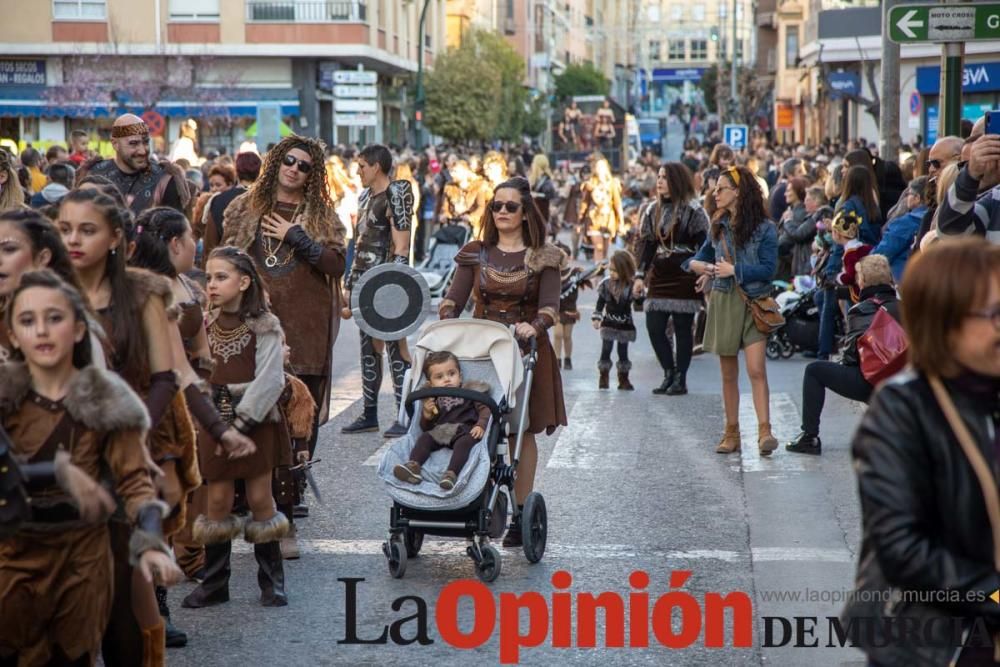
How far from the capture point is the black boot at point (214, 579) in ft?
22.0

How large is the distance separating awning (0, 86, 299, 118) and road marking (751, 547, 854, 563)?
142 feet

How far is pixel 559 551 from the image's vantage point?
771cm

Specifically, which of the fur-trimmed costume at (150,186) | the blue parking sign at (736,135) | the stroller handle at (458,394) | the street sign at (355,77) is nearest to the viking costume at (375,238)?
the fur-trimmed costume at (150,186)

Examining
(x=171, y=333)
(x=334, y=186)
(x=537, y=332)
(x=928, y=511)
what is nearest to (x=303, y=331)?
(x=537, y=332)

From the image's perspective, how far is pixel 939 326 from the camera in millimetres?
3266

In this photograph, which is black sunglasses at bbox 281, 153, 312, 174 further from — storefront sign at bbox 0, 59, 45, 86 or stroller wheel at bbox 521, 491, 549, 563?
storefront sign at bbox 0, 59, 45, 86

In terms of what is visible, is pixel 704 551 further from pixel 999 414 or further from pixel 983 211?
pixel 999 414

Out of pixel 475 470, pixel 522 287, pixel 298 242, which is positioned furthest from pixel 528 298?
pixel 298 242

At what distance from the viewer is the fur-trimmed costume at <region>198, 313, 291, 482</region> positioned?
656 centimetres

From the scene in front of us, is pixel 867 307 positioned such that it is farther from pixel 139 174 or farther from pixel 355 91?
pixel 355 91

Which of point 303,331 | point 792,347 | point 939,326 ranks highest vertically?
point 939,326

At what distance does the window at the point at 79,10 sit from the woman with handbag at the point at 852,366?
4518cm

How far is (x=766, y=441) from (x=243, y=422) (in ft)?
14.7

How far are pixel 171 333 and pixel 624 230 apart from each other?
69.3ft
